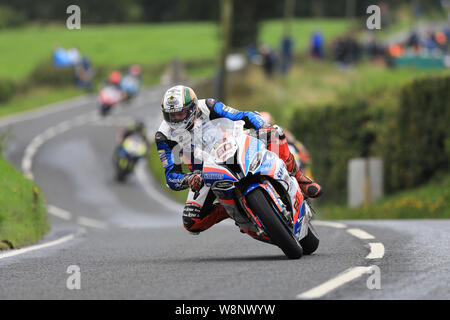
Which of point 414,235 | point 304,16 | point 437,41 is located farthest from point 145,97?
point 304,16

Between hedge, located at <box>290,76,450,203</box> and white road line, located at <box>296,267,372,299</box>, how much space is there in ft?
45.4

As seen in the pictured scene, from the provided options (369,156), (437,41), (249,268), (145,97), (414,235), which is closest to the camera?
(249,268)

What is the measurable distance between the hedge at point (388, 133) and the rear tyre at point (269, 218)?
13001 mm

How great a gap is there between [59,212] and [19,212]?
13.4m

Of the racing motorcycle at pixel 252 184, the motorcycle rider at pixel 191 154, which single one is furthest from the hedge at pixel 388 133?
the racing motorcycle at pixel 252 184

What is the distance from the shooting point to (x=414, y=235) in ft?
36.8

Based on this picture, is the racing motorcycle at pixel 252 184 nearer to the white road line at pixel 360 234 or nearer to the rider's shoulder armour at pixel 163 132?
the rider's shoulder armour at pixel 163 132

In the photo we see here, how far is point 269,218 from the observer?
8781mm

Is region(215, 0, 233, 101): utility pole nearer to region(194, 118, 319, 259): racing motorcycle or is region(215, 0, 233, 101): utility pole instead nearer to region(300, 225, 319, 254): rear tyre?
region(300, 225, 319, 254): rear tyre

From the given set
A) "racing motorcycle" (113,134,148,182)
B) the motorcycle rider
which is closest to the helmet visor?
the motorcycle rider
